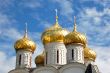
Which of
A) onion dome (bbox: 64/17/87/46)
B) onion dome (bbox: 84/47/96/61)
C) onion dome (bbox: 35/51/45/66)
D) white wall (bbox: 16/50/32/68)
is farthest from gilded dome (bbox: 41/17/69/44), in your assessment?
onion dome (bbox: 84/47/96/61)

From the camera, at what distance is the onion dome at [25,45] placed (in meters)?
25.2

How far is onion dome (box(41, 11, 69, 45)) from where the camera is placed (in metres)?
24.5

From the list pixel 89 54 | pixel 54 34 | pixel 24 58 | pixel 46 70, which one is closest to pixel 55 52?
pixel 54 34

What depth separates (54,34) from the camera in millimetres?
24750

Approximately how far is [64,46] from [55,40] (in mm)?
748

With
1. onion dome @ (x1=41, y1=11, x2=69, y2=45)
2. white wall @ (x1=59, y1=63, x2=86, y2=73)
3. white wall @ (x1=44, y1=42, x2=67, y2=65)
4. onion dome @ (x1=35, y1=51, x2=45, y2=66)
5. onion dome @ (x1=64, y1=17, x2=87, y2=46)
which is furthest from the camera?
onion dome @ (x1=35, y1=51, x2=45, y2=66)

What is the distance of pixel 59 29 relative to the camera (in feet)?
82.0

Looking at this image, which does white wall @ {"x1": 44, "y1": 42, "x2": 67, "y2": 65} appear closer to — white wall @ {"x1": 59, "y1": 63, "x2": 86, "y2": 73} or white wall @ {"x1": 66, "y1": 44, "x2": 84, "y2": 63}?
white wall @ {"x1": 66, "y1": 44, "x2": 84, "y2": 63}

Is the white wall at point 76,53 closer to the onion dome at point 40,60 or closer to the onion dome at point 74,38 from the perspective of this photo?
the onion dome at point 74,38

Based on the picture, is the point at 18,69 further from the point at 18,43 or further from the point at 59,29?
the point at 59,29

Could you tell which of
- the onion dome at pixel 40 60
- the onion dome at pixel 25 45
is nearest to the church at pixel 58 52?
the onion dome at pixel 25 45

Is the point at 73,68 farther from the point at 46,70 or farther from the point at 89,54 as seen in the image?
the point at 89,54

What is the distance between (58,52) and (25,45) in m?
2.57

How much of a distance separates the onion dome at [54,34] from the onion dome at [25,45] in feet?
3.01
